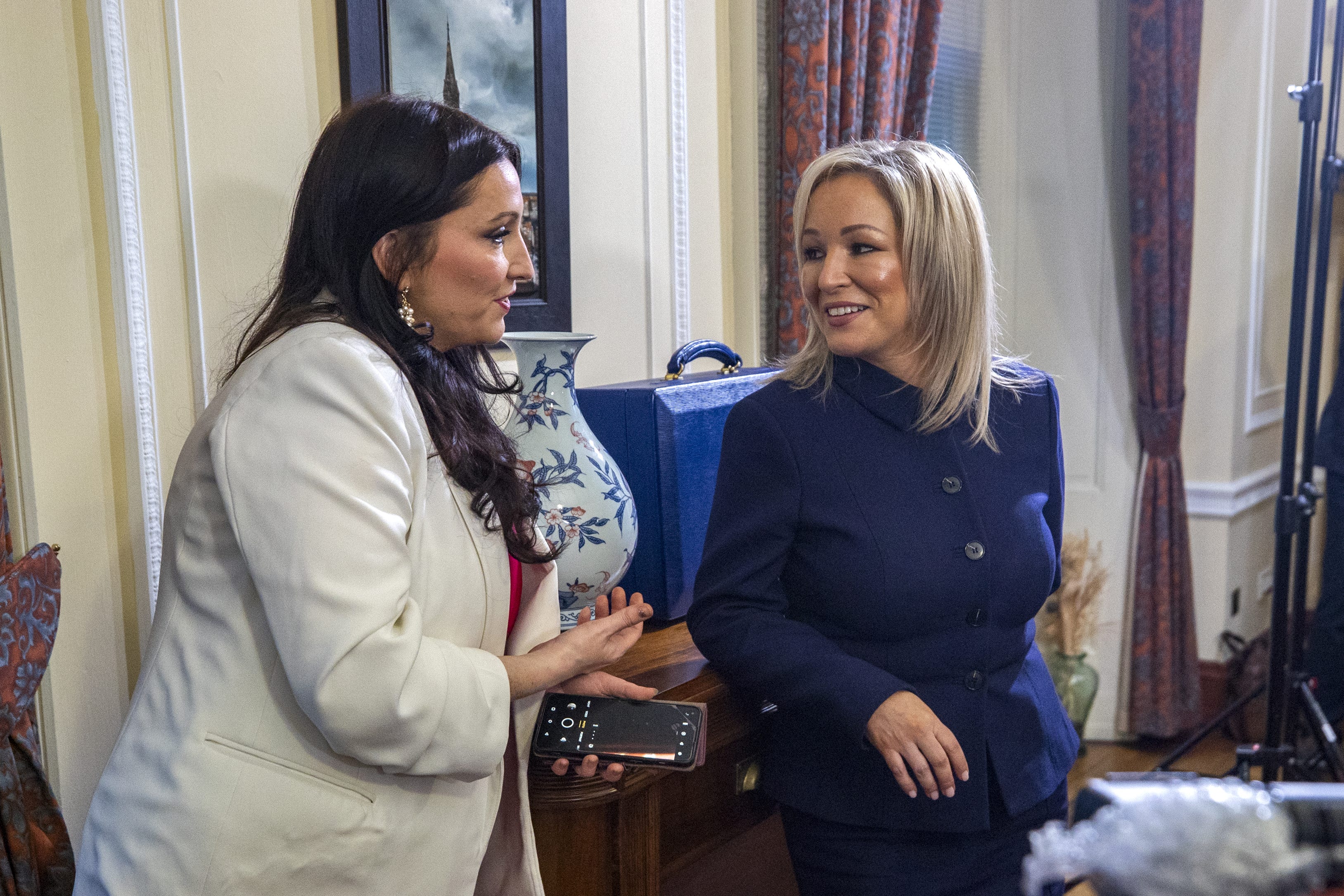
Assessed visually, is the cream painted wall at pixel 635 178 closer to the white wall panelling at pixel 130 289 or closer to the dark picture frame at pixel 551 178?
the dark picture frame at pixel 551 178

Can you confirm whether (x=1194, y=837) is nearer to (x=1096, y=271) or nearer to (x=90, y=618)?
(x=90, y=618)

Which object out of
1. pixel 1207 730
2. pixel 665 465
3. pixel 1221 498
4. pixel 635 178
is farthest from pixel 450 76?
pixel 1221 498

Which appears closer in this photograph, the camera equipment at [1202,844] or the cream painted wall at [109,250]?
the camera equipment at [1202,844]

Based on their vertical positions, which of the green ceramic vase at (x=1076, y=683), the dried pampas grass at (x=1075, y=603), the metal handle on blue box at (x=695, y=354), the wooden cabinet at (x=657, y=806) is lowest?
the green ceramic vase at (x=1076, y=683)

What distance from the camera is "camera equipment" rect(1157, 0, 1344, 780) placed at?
Answer: 281 cm

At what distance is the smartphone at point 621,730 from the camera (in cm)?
136

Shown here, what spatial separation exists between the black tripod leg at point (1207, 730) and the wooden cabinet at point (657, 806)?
6.33 feet

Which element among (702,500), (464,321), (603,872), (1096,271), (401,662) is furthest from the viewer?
(1096,271)

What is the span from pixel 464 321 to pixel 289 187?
67 centimetres

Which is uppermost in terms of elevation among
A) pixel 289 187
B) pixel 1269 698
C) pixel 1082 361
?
pixel 289 187

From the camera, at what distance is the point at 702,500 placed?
6.53ft

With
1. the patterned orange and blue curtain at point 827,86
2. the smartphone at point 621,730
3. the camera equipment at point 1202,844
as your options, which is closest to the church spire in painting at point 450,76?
the patterned orange and blue curtain at point 827,86

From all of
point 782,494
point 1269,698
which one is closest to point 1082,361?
point 1269,698

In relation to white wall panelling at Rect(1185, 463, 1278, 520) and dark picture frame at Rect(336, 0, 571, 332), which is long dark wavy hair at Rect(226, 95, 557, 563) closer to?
dark picture frame at Rect(336, 0, 571, 332)
